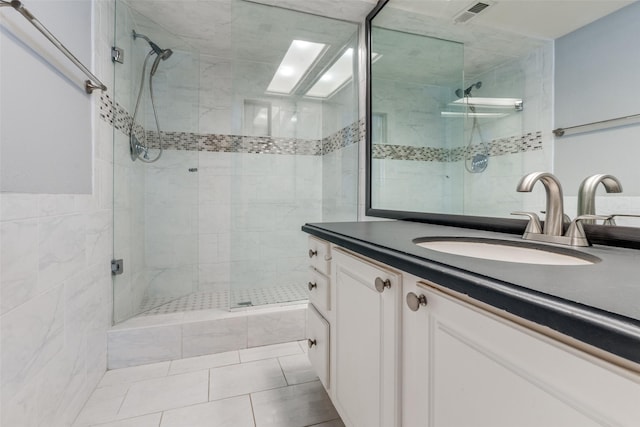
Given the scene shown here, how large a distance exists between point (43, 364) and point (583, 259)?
1645mm

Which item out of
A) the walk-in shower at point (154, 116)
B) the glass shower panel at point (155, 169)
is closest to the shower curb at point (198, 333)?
the glass shower panel at point (155, 169)

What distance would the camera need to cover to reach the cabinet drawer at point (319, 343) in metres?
1.14

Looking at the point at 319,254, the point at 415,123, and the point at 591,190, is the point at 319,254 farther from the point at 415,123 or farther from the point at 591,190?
the point at 415,123

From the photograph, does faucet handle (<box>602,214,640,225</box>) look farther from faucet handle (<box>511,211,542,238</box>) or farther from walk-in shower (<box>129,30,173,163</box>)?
walk-in shower (<box>129,30,173,163</box>)

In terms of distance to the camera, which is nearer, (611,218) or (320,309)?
(611,218)

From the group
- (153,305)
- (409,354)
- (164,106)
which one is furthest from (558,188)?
(164,106)

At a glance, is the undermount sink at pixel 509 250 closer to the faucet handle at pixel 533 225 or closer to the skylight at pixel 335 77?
the faucet handle at pixel 533 225

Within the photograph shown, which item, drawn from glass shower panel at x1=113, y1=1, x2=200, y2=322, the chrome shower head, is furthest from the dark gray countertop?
the chrome shower head

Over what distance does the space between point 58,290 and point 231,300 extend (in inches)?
41.1

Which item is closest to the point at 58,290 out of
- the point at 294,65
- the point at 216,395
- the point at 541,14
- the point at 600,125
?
the point at 216,395

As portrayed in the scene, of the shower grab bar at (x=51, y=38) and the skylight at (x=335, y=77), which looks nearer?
the shower grab bar at (x=51, y=38)

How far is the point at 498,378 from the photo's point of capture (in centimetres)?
46

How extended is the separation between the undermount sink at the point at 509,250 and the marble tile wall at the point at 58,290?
121 centimetres

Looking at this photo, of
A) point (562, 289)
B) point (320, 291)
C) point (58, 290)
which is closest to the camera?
point (562, 289)
